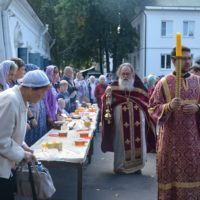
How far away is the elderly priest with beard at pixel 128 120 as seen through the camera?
721 cm

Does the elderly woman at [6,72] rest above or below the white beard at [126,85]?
above

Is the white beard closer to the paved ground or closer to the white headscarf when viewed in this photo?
the paved ground

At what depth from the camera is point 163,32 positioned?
37.2 m

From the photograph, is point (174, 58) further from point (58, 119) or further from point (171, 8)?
point (171, 8)

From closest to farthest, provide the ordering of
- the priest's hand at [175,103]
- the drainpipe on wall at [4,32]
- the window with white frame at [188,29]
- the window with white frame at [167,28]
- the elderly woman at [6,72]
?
the priest's hand at [175,103] → the elderly woman at [6,72] → the drainpipe on wall at [4,32] → the window with white frame at [167,28] → the window with white frame at [188,29]

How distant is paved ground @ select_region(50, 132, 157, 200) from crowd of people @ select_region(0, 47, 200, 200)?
0.98ft

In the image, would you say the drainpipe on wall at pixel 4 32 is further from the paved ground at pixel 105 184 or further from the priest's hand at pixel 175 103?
the priest's hand at pixel 175 103

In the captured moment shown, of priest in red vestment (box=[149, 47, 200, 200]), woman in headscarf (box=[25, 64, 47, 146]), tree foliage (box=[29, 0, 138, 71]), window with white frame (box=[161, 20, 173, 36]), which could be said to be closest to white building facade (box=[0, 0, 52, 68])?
woman in headscarf (box=[25, 64, 47, 146])

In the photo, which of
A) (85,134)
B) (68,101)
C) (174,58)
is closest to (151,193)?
(85,134)

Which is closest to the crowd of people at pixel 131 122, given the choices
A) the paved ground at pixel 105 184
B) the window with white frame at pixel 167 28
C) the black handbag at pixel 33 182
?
the black handbag at pixel 33 182

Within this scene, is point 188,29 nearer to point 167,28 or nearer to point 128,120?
point 167,28

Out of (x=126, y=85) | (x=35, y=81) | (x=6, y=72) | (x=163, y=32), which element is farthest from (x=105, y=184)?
(x=163, y=32)

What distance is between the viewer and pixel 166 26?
37.1 m

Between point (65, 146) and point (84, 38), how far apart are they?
31810mm
